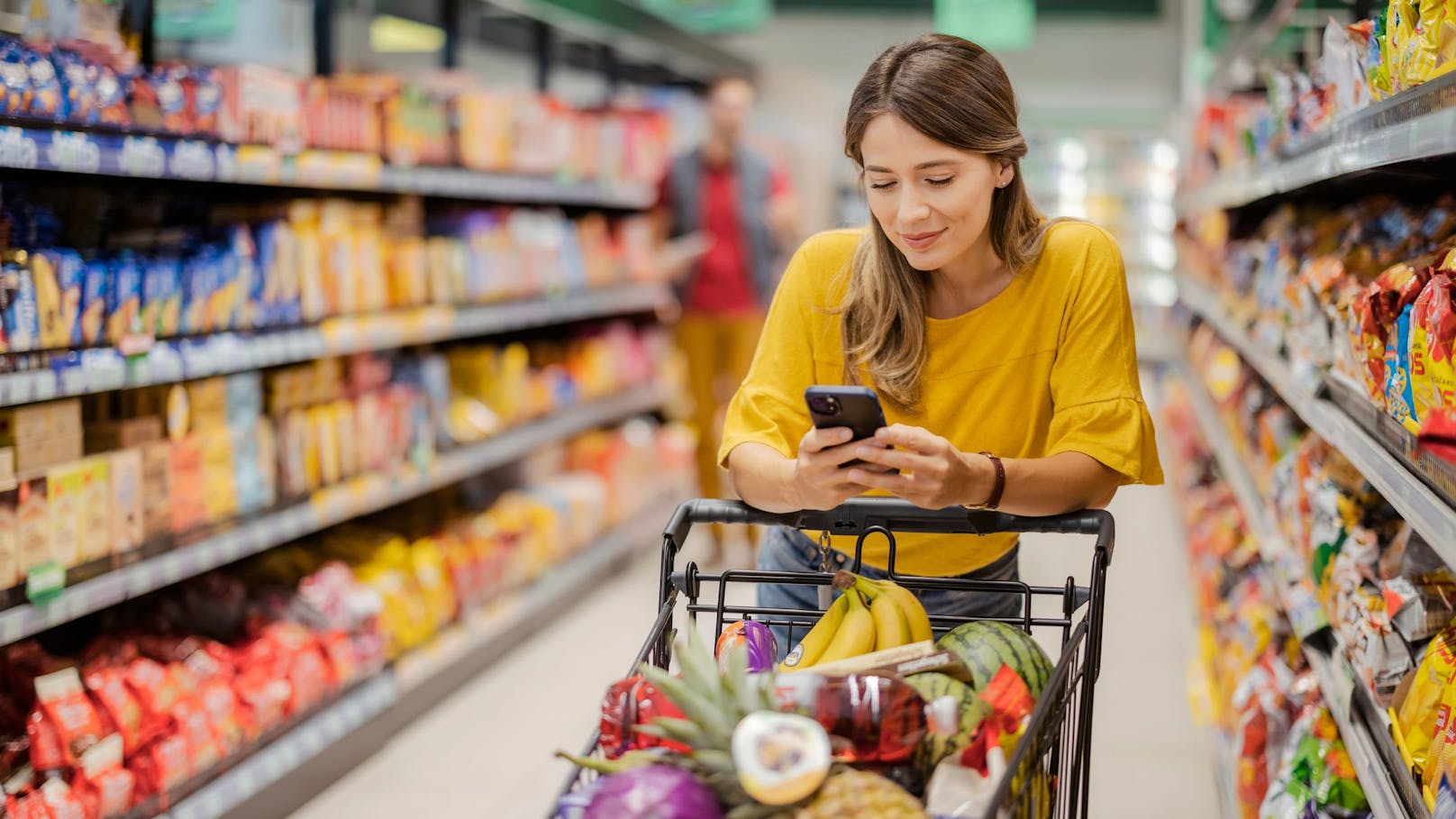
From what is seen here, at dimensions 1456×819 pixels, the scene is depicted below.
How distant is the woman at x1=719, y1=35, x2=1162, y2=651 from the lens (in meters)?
1.57

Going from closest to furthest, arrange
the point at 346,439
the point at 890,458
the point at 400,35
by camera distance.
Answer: the point at 890,458
the point at 346,439
the point at 400,35

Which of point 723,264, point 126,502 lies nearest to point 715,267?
point 723,264

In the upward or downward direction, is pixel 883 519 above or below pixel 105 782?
above

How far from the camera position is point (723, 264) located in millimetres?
5672

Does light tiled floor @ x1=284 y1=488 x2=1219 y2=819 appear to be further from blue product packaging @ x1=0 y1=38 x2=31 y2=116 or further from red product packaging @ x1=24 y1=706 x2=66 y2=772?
blue product packaging @ x1=0 y1=38 x2=31 y2=116

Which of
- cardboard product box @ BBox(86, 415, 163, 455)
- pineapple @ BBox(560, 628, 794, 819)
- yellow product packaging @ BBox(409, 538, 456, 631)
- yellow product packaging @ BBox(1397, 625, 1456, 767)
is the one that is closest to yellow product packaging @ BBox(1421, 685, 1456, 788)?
yellow product packaging @ BBox(1397, 625, 1456, 767)

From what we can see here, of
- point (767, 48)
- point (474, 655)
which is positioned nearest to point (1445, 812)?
point (474, 655)

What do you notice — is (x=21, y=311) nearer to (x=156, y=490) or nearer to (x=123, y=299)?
(x=123, y=299)

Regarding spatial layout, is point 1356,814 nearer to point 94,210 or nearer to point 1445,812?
point 1445,812

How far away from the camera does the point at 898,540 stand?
1.88 m

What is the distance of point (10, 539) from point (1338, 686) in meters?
2.21

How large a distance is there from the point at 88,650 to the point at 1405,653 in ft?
7.87

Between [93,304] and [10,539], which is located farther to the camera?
[93,304]

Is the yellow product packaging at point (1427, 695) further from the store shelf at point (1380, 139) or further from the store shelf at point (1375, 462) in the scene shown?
the store shelf at point (1380, 139)
